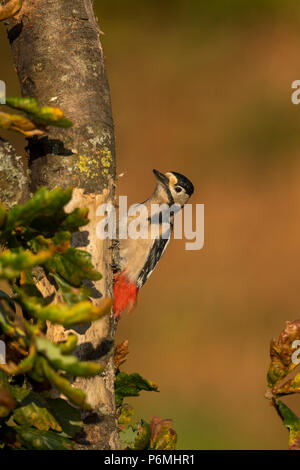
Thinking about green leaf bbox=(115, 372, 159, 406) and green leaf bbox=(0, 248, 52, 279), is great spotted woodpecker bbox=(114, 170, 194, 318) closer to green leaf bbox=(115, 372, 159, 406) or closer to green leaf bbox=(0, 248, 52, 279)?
green leaf bbox=(115, 372, 159, 406)

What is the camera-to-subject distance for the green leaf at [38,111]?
76 centimetres

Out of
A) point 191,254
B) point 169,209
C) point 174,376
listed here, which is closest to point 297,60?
point 191,254

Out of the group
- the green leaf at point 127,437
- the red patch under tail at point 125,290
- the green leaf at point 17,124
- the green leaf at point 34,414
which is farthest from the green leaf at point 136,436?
the red patch under tail at point 125,290

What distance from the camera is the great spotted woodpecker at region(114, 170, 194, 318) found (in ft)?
7.53

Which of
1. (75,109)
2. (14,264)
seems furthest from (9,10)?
(14,264)

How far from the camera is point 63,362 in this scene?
2.07 ft

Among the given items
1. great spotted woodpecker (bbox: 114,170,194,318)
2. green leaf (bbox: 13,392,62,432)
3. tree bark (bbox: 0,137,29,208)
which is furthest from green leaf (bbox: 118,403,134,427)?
great spotted woodpecker (bbox: 114,170,194,318)

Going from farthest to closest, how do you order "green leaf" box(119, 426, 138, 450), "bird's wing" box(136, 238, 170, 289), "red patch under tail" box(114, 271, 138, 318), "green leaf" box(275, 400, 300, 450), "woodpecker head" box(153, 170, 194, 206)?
"woodpecker head" box(153, 170, 194, 206), "bird's wing" box(136, 238, 170, 289), "red patch under tail" box(114, 271, 138, 318), "green leaf" box(119, 426, 138, 450), "green leaf" box(275, 400, 300, 450)

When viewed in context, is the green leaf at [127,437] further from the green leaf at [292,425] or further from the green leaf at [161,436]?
the green leaf at [292,425]

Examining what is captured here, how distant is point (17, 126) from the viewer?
Result: 2.60ft

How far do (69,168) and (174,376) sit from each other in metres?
2.39

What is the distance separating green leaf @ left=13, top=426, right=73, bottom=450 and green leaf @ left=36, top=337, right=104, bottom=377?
0.58 feet

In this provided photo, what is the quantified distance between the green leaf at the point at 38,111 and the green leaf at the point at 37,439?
1.30 ft
